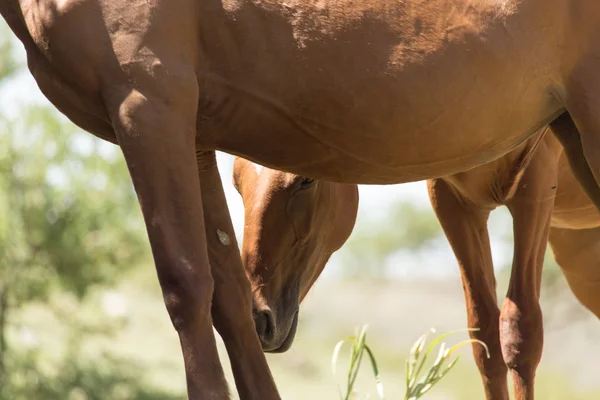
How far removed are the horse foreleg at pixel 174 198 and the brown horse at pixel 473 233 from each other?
3.22 ft

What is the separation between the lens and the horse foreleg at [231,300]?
2238 millimetres

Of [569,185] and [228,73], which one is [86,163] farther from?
[228,73]

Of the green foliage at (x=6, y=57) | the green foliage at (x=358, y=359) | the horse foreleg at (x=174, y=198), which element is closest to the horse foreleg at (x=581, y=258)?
the green foliage at (x=358, y=359)

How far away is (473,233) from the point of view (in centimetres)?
381

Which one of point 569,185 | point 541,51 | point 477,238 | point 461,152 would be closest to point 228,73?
point 461,152

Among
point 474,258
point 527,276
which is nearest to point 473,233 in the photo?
point 474,258

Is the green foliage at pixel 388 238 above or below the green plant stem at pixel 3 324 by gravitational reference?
above

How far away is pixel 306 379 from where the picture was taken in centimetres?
1898

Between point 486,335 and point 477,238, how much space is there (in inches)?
15.6

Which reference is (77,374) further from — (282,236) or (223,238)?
(223,238)

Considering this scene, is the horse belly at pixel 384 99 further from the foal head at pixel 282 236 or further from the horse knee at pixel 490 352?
the horse knee at pixel 490 352

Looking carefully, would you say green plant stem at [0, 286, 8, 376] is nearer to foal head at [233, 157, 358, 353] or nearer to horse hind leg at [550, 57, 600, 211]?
foal head at [233, 157, 358, 353]

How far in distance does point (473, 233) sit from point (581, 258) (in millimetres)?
1621

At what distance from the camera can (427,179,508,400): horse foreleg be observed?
375cm
